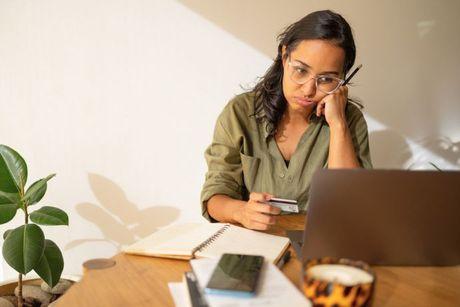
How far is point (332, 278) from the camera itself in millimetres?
479

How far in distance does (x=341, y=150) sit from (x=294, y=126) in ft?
0.89

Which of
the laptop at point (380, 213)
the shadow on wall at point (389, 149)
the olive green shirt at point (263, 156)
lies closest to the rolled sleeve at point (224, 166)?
the olive green shirt at point (263, 156)

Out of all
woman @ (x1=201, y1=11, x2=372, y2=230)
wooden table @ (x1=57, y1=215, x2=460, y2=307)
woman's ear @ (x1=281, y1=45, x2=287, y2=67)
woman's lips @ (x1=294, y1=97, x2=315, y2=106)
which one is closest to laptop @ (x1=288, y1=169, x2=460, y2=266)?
wooden table @ (x1=57, y1=215, x2=460, y2=307)

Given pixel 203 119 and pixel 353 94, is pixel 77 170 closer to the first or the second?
pixel 203 119

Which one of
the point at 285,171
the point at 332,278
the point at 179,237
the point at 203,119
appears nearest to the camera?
the point at 332,278

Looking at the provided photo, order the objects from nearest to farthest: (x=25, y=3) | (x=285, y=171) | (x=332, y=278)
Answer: (x=332, y=278) → (x=285, y=171) → (x=25, y=3)

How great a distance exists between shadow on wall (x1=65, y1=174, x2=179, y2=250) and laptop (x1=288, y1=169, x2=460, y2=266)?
1.35 metres

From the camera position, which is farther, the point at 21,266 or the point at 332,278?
the point at 21,266

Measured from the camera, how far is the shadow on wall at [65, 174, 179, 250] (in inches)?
74.2

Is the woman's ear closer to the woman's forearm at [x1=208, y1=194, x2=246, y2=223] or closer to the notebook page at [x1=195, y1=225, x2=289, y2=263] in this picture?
the woman's forearm at [x1=208, y1=194, x2=246, y2=223]

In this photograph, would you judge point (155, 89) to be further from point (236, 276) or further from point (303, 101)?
point (236, 276)

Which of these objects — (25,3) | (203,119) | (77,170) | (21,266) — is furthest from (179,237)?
(25,3)

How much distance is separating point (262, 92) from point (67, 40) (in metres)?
0.92

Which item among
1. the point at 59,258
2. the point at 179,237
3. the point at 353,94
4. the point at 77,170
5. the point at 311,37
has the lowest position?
the point at 59,258
